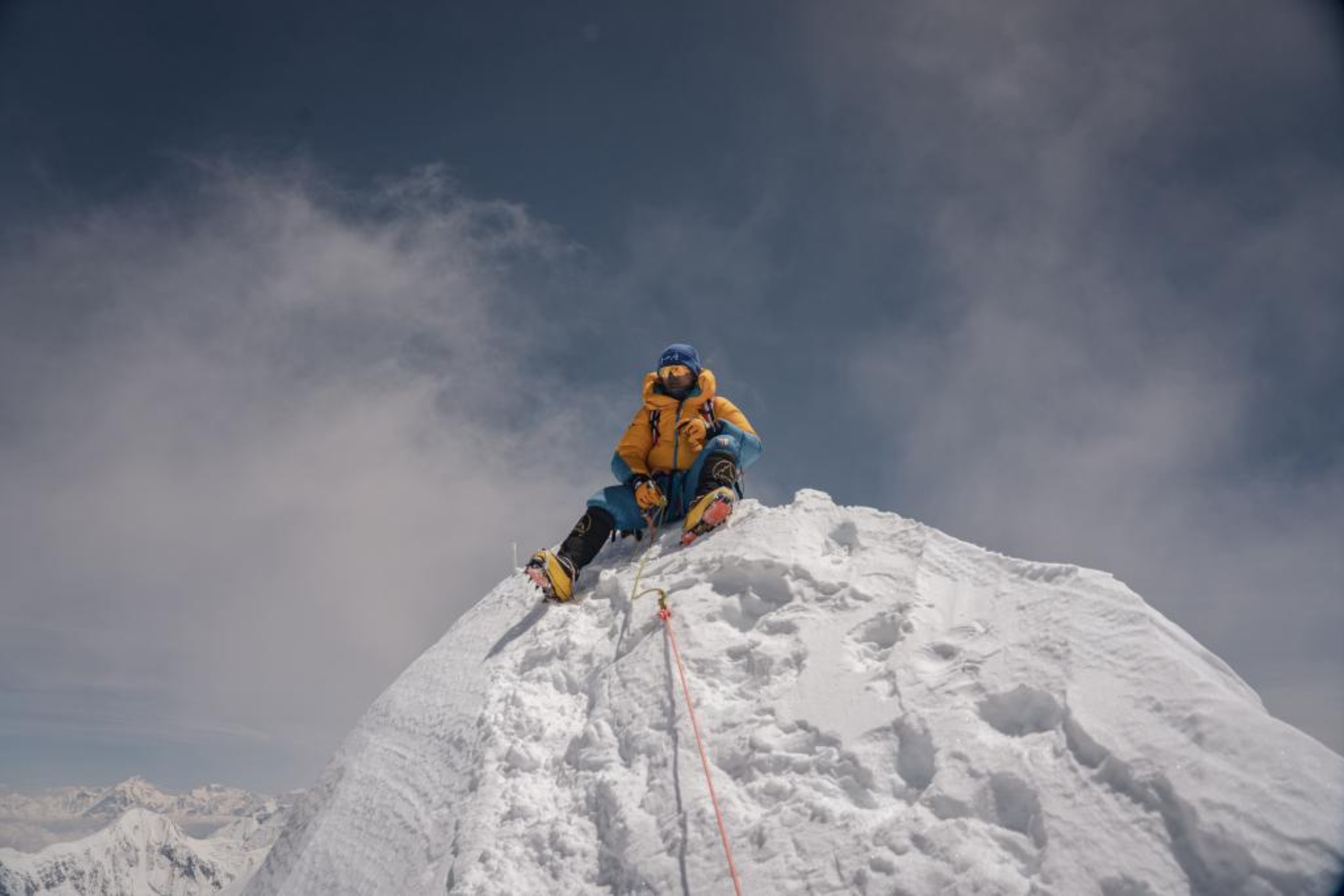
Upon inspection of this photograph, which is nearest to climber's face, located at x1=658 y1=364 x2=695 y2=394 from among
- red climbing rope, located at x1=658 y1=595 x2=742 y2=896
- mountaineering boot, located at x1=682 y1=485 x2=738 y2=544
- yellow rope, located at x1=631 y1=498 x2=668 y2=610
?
yellow rope, located at x1=631 y1=498 x2=668 y2=610

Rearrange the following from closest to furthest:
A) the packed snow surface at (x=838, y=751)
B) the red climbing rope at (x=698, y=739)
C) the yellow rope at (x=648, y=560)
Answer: the packed snow surface at (x=838, y=751) < the red climbing rope at (x=698, y=739) < the yellow rope at (x=648, y=560)

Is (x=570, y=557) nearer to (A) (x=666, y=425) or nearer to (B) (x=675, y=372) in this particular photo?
(A) (x=666, y=425)

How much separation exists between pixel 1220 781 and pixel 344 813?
491 cm

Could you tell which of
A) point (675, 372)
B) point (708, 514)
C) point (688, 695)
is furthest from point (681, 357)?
point (688, 695)

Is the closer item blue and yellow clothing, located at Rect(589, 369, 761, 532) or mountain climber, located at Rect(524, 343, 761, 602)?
mountain climber, located at Rect(524, 343, 761, 602)

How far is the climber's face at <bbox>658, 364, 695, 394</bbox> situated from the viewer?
6.64 meters

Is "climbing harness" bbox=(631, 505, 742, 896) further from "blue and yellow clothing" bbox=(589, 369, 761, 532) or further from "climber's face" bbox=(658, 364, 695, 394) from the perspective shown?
"climber's face" bbox=(658, 364, 695, 394)

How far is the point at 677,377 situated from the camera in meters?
6.65

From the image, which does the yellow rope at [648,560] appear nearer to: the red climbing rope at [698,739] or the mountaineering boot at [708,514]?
the red climbing rope at [698,739]

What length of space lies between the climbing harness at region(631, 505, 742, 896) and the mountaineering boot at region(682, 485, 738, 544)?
46 cm

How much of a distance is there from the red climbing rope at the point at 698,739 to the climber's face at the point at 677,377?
254cm

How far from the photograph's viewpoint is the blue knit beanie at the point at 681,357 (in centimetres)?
670

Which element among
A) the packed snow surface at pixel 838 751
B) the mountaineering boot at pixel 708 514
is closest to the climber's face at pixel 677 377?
the mountaineering boot at pixel 708 514

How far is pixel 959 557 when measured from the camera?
4.41 metres
